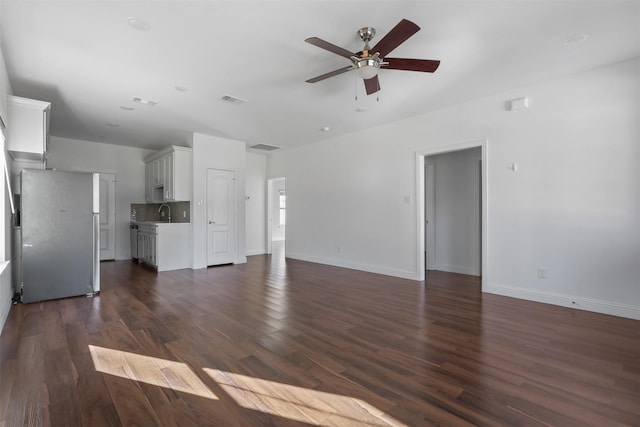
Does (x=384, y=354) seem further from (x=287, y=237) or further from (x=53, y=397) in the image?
(x=287, y=237)

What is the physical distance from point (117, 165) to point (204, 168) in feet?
9.07

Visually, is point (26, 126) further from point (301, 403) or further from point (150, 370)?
point (301, 403)

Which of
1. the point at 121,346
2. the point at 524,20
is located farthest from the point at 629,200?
the point at 121,346

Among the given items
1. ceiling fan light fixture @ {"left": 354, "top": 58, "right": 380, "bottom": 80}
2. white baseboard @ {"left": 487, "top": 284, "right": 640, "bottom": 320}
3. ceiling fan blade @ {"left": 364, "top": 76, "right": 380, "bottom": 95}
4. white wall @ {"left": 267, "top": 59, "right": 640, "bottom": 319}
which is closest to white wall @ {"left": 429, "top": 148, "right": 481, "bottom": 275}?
white wall @ {"left": 267, "top": 59, "right": 640, "bottom": 319}

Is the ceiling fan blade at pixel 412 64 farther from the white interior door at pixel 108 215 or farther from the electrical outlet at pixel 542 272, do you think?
the white interior door at pixel 108 215

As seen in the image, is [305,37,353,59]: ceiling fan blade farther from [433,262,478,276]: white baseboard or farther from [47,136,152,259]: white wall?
[47,136,152,259]: white wall

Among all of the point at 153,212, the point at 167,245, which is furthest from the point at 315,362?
the point at 153,212

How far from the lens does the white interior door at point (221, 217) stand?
6.40 m

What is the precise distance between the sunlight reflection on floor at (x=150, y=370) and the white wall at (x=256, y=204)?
18.7 ft

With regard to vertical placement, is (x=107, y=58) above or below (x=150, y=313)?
above

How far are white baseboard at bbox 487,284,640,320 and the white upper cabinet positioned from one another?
6.34 m

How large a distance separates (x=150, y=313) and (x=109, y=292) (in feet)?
4.84

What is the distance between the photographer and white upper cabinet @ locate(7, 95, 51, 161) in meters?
3.54

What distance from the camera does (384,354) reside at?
2.45m
